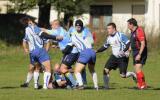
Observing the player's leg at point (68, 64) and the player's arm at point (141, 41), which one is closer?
the player's arm at point (141, 41)

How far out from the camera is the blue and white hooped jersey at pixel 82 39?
62.6 ft

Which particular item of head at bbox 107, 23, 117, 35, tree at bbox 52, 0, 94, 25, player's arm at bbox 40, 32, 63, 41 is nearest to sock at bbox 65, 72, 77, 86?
player's arm at bbox 40, 32, 63, 41

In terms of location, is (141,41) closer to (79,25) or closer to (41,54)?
(79,25)

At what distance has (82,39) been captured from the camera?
62.7 feet

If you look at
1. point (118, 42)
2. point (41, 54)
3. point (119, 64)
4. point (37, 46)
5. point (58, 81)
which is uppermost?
point (118, 42)

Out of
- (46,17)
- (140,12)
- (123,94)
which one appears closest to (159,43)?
(46,17)

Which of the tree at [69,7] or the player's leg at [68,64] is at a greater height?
the tree at [69,7]

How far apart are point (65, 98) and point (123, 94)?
6.13ft

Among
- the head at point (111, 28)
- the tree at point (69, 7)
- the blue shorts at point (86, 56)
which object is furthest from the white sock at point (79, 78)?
the tree at point (69, 7)

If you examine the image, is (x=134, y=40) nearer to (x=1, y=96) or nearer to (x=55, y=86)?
(x=55, y=86)

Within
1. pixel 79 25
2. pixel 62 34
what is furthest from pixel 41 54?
pixel 79 25

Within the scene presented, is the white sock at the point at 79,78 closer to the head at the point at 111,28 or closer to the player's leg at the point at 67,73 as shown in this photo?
the player's leg at the point at 67,73

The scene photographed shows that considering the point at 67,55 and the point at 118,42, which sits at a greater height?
the point at 118,42

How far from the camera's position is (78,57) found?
1966cm
